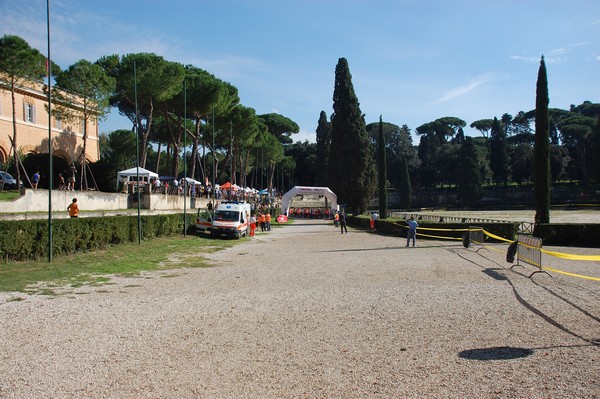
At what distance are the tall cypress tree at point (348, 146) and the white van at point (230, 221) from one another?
914 inches

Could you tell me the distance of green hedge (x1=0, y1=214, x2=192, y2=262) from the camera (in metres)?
13.9

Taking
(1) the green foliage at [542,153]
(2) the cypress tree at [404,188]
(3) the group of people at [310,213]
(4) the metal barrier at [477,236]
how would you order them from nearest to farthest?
(4) the metal barrier at [477,236] → (1) the green foliage at [542,153] → (3) the group of people at [310,213] → (2) the cypress tree at [404,188]

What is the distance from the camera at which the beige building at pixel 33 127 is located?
114 ft

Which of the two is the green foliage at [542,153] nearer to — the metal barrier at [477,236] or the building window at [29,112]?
the metal barrier at [477,236]

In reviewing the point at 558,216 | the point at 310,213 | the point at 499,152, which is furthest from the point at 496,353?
the point at 499,152

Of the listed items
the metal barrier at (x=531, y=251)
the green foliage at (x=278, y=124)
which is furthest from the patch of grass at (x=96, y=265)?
the green foliage at (x=278, y=124)

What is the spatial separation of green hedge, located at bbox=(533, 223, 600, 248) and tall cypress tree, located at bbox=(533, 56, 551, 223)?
6.48 ft

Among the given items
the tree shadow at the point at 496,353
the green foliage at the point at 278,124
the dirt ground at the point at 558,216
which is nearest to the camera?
the tree shadow at the point at 496,353

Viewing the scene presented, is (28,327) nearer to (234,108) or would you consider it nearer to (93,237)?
(93,237)

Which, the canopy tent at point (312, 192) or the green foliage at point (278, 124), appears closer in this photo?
the canopy tent at point (312, 192)

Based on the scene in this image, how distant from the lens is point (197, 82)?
4722 cm

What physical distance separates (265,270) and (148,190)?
2119 centimetres

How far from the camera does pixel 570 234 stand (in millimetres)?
23344

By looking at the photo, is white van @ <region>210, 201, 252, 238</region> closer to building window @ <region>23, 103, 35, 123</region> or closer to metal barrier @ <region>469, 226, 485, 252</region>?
metal barrier @ <region>469, 226, 485, 252</region>
